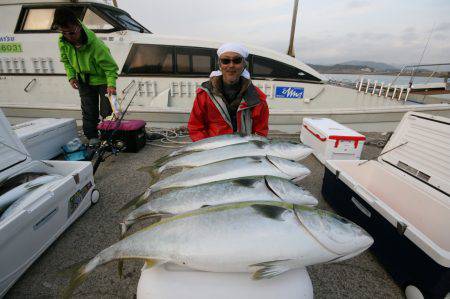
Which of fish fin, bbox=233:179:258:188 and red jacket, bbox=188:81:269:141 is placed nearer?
fish fin, bbox=233:179:258:188

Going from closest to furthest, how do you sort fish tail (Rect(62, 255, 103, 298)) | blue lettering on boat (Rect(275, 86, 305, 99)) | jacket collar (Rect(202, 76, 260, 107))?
fish tail (Rect(62, 255, 103, 298)), jacket collar (Rect(202, 76, 260, 107)), blue lettering on boat (Rect(275, 86, 305, 99))

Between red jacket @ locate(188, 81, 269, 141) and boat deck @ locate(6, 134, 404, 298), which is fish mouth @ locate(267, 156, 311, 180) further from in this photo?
red jacket @ locate(188, 81, 269, 141)

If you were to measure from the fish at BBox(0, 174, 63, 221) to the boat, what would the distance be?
3.99 m

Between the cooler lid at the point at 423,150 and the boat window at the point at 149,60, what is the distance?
5.83 m

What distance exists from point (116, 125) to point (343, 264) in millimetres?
4119

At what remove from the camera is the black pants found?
185 inches

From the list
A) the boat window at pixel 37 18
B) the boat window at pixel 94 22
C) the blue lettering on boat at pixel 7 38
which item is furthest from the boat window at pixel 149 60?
the blue lettering on boat at pixel 7 38

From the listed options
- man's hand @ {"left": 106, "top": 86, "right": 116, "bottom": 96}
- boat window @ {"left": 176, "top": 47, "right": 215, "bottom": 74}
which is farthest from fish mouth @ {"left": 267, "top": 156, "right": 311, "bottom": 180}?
boat window @ {"left": 176, "top": 47, "right": 215, "bottom": 74}

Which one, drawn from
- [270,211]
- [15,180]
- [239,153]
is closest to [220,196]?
[270,211]

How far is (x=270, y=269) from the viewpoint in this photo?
43.4 inches

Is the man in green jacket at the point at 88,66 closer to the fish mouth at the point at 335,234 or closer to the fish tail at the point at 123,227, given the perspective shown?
the fish tail at the point at 123,227

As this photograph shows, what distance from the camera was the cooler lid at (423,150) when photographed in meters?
2.37

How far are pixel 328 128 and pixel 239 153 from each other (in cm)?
256

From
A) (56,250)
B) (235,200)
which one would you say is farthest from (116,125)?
(235,200)
